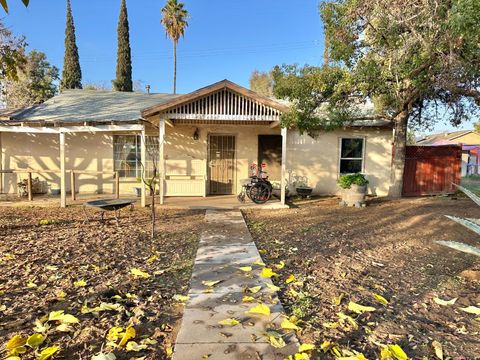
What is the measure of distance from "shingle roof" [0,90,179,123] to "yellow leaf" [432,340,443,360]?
8721 mm

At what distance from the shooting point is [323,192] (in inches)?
484

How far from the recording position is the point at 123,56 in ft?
86.2

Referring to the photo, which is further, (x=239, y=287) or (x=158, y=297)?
(x=239, y=287)

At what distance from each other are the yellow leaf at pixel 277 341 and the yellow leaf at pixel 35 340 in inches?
77.4

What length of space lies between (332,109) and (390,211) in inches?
135

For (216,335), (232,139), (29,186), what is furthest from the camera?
(232,139)

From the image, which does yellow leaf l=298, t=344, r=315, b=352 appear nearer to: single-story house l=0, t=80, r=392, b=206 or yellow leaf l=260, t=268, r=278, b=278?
yellow leaf l=260, t=268, r=278, b=278

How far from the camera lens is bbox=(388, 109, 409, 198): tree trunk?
1093 centimetres

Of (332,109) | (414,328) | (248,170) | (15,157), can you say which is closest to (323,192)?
(248,170)

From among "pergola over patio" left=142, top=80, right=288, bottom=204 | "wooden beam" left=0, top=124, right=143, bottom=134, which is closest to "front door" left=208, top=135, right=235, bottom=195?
"pergola over patio" left=142, top=80, right=288, bottom=204

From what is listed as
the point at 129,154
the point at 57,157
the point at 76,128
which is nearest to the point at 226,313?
the point at 76,128

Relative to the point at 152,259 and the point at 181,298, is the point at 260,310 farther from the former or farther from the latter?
the point at 152,259

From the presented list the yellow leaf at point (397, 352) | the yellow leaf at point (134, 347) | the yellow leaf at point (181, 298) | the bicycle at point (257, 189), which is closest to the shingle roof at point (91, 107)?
the bicycle at point (257, 189)

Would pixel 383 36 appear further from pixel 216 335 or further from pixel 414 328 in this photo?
pixel 216 335
